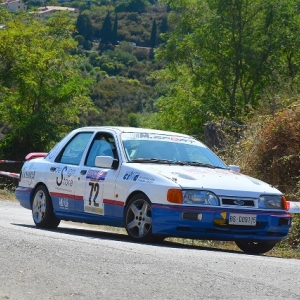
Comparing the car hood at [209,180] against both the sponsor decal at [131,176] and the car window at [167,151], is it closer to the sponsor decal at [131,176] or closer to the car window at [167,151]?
the sponsor decal at [131,176]

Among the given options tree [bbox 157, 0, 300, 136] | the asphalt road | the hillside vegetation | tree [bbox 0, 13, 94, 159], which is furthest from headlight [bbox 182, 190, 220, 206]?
tree [bbox 157, 0, 300, 136]

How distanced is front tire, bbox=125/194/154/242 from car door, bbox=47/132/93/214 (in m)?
1.38

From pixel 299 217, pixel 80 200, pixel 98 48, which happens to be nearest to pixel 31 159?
pixel 80 200

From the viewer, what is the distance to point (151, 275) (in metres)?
8.41

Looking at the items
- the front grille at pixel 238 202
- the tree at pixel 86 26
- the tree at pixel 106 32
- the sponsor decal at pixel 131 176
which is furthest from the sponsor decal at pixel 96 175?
the tree at pixel 86 26

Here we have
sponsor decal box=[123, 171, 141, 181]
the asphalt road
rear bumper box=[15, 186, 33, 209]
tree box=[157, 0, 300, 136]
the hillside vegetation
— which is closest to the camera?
the asphalt road

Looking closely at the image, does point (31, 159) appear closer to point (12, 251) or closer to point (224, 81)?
point (12, 251)

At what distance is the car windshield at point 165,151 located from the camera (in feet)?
41.8

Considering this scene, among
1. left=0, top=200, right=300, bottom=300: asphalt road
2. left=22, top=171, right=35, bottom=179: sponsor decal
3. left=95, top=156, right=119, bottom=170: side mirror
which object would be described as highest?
left=95, top=156, right=119, bottom=170: side mirror

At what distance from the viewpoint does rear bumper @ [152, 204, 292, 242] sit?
37.7 ft

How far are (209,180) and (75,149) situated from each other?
Result: 274 centimetres

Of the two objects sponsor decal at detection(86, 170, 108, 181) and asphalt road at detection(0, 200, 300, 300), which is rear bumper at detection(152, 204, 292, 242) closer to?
asphalt road at detection(0, 200, 300, 300)

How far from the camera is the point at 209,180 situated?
38.7 feet

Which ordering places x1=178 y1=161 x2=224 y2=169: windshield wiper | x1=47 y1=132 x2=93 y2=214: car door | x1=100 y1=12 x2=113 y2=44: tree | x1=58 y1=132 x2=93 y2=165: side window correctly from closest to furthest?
x1=178 y1=161 x2=224 y2=169: windshield wiper → x1=47 y1=132 x2=93 y2=214: car door → x1=58 y1=132 x2=93 y2=165: side window → x1=100 y1=12 x2=113 y2=44: tree
